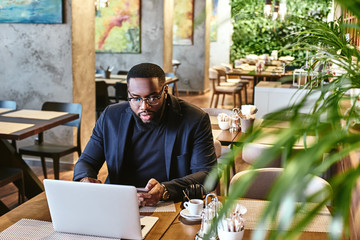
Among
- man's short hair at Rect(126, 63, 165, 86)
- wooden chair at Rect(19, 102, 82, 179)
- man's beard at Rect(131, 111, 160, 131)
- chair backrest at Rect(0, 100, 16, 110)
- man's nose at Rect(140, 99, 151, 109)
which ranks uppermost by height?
man's short hair at Rect(126, 63, 165, 86)

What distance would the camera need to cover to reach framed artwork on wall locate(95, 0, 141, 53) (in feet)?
30.5

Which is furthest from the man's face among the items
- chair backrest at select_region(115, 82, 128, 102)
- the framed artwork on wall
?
the framed artwork on wall

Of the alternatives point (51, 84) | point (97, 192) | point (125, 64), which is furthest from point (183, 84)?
point (97, 192)

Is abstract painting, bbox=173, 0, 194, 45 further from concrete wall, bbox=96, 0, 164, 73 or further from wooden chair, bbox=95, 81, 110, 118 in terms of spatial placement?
wooden chair, bbox=95, 81, 110, 118

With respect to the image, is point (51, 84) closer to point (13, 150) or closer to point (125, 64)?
point (13, 150)

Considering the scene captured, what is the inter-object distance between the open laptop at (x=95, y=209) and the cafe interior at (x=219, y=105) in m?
0.14

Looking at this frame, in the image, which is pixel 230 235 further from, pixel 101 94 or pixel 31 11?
pixel 101 94

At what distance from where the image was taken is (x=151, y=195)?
1927mm

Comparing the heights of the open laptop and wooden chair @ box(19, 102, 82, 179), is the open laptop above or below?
above

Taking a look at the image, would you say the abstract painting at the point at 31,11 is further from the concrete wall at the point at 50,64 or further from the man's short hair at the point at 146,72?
the man's short hair at the point at 146,72

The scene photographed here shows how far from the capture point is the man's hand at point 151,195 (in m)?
1.90

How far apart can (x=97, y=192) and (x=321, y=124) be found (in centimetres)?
111

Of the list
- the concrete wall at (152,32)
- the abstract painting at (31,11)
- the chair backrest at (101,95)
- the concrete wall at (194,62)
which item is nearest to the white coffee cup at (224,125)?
the abstract painting at (31,11)

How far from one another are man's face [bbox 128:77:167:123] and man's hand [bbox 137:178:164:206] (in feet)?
1.30
